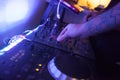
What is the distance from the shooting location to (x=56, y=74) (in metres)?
0.65

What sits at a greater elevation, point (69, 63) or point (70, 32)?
point (70, 32)

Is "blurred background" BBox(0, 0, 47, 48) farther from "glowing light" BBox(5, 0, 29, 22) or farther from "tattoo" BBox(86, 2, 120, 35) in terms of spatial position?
"tattoo" BBox(86, 2, 120, 35)

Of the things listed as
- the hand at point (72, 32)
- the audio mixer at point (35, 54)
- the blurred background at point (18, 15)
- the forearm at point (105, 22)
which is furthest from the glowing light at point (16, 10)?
the forearm at point (105, 22)

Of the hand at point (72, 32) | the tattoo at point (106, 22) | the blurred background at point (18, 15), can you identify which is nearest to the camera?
the tattoo at point (106, 22)

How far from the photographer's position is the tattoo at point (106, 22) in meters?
0.52

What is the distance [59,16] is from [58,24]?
204 millimetres

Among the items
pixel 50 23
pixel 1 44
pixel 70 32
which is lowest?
pixel 1 44

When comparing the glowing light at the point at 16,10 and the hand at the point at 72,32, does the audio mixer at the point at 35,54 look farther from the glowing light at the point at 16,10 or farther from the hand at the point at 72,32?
the glowing light at the point at 16,10

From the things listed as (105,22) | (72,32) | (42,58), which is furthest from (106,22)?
(42,58)

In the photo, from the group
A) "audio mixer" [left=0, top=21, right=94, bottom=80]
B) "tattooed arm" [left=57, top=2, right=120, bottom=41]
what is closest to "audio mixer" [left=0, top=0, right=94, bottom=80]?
"audio mixer" [left=0, top=21, right=94, bottom=80]

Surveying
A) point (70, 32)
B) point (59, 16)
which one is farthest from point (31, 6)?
point (70, 32)

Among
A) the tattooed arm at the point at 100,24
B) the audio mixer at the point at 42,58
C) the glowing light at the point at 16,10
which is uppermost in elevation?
the tattooed arm at the point at 100,24

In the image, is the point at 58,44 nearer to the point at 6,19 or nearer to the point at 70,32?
the point at 70,32

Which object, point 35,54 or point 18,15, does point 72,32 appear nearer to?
point 35,54
